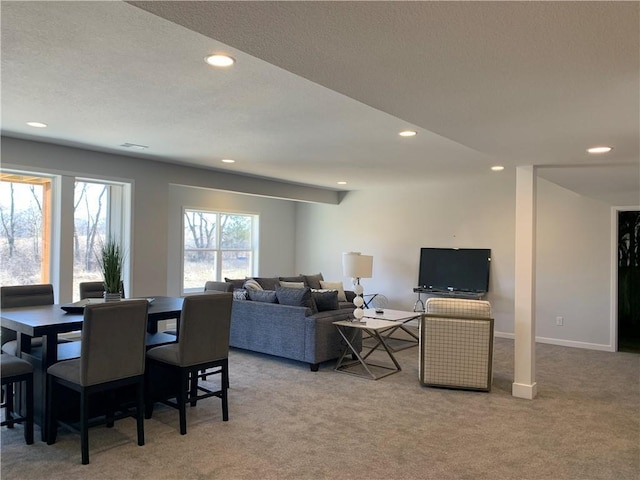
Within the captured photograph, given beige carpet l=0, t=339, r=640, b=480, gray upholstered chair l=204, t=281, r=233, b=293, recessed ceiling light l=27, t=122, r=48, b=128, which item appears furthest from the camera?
gray upholstered chair l=204, t=281, r=233, b=293

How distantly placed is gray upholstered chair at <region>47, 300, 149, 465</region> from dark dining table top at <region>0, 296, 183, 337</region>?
0.81ft

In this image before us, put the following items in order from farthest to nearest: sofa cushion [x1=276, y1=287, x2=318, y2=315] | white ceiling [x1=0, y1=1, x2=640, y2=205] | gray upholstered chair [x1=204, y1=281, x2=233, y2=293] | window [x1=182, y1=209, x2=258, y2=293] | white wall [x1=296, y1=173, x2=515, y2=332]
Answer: window [x1=182, y1=209, x2=258, y2=293], white wall [x1=296, y1=173, x2=515, y2=332], gray upholstered chair [x1=204, y1=281, x2=233, y2=293], sofa cushion [x1=276, y1=287, x2=318, y2=315], white ceiling [x1=0, y1=1, x2=640, y2=205]

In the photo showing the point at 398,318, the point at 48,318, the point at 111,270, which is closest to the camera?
the point at 48,318

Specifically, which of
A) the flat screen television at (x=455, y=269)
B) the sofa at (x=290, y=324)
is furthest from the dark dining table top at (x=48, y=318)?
the flat screen television at (x=455, y=269)

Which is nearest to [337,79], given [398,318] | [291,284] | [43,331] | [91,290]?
[43,331]

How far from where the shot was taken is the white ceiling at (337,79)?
1544 mm

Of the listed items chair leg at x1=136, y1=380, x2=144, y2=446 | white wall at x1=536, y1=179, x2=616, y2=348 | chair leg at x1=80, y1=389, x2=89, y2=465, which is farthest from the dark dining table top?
white wall at x1=536, y1=179, x2=616, y2=348

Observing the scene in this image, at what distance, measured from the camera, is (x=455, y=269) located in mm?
7777

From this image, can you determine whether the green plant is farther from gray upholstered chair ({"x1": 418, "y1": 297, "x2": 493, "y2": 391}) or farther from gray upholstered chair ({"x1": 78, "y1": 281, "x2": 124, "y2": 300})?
gray upholstered chair ({"x1": 418, "y1": 297, "x2": 493, "y2": 391})

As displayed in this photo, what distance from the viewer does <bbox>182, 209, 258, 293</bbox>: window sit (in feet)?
27.8

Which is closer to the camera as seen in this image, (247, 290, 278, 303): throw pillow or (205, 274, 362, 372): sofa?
(205, 274, 362, 372): sofa

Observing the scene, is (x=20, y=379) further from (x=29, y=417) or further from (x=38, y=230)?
(x=38, y=230)

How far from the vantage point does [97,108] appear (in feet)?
12.6

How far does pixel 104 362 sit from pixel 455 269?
5951mm
